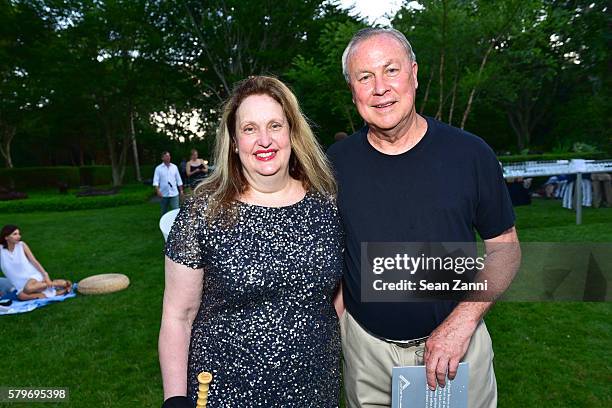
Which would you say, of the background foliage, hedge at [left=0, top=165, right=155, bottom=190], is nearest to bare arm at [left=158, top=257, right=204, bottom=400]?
the background foliage

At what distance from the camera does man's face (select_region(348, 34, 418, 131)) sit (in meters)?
2.11

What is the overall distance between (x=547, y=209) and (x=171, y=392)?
15.0 m

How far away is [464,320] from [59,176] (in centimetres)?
4105

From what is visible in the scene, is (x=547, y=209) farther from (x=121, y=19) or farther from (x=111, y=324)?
(x=121, y=19)

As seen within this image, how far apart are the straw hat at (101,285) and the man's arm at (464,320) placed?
273 inches

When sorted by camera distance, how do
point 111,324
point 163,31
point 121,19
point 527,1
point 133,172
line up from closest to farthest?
point 111,324 < point 527,1 < point 163,31 < point 121,19 < point 133,172

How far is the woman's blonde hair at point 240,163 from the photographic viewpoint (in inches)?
76.9

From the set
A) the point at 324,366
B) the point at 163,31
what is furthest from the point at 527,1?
the point at 163,31

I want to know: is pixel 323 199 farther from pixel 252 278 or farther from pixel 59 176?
pixel 59 176

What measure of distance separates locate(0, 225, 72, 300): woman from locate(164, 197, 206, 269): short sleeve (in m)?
6.87

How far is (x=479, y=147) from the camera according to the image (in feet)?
6.86

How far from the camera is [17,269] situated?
25.1 feet

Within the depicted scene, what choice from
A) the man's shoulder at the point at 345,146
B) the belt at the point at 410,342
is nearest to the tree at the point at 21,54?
the man's shoulder at the point at 345,146

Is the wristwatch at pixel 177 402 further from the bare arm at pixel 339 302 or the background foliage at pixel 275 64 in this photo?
the background foliage at pixel 275 64
